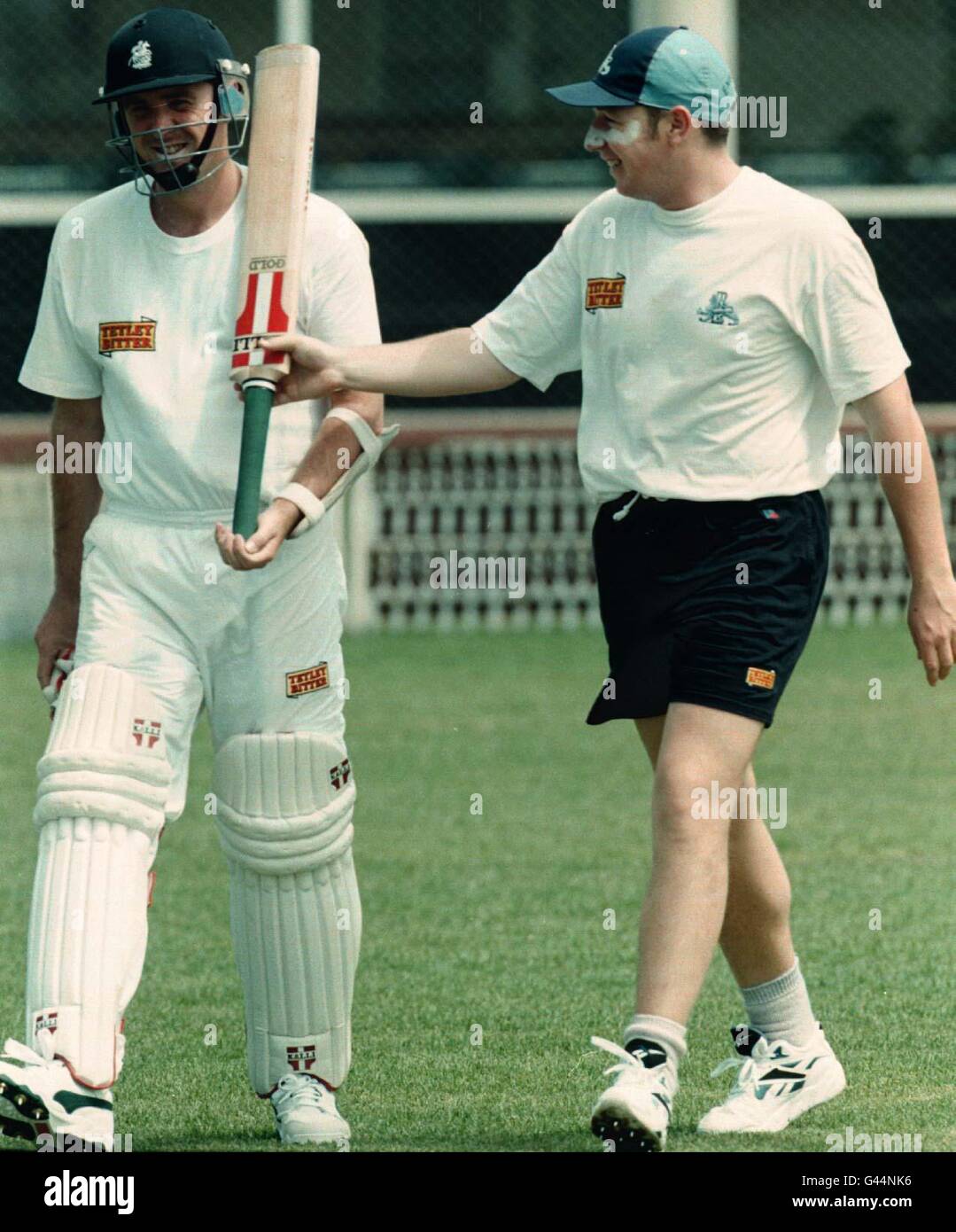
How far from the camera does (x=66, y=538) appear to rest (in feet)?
14.3

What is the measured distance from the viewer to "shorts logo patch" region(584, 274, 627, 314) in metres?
4.02

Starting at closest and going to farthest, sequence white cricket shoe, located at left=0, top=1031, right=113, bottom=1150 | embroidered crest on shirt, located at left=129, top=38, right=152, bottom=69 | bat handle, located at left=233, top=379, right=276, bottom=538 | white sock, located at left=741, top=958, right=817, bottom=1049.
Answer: white cricket shoe, located at left=0, top=1031, right=113, bottom=1150 → bat handle, located at left=233, top=379, right=276, bottom=538 → embroidered crest on shirt, located at left=129, top=38, right=152, bottom=69 → white sock, located at left=741, top=958, right=817, bottom=1049

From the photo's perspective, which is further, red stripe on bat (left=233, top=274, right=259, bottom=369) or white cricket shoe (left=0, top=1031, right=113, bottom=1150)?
red stripe on bat (left=233, top=274, right=259, bottom=369)

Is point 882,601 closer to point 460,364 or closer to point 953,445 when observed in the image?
point 953,445

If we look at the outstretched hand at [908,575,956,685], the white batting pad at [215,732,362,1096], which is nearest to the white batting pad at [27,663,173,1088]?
the white batting pad at [215,732,362,1096]

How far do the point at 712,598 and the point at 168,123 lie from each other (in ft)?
4.04

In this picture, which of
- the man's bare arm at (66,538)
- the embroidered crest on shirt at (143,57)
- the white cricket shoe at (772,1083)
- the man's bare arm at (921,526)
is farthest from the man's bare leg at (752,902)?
the embroidered crest on shirt at (143,57)

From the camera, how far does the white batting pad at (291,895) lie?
4062mm

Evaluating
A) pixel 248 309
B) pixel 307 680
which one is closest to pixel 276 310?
pixel 248 309

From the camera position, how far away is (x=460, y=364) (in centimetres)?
420

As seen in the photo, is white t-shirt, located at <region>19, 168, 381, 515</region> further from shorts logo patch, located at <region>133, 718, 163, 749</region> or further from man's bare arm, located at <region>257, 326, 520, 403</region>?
shorts logo patch, located at <region>133, 718, 163, 749</region>

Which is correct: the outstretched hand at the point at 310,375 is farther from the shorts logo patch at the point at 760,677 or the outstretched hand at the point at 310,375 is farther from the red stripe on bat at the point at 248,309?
the shorts logo patch at the point at 760,677

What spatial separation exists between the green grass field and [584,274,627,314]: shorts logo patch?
1.45 meters
